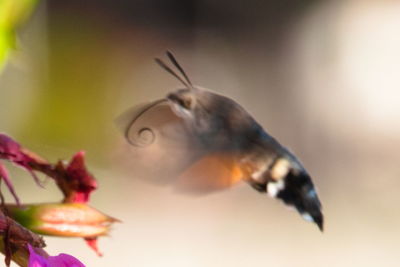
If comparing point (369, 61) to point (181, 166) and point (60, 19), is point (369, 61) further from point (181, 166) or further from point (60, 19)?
point (181, 166)

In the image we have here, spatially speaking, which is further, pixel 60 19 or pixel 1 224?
pixel 60 19

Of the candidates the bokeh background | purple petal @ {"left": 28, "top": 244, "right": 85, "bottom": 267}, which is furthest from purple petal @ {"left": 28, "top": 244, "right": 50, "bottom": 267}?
the bokeh background

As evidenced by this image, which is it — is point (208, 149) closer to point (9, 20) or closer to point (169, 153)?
point (169, 153)

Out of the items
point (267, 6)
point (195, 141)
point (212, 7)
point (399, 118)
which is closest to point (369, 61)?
point (399, 118)

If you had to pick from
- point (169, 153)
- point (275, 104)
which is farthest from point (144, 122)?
point (275, 104)

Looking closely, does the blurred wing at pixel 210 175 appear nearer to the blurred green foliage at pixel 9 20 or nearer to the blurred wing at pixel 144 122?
the blurred wing at pixel 144 122

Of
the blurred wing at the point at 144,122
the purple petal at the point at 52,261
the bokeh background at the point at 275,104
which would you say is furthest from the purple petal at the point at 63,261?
the bokeh background at the point at 275,104
